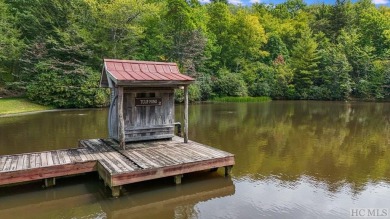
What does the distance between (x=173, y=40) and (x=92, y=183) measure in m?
27.5

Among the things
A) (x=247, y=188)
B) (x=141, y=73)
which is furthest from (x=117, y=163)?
(x=247, y=188)

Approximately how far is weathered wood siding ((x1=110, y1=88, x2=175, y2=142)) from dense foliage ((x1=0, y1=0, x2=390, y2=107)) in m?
17.3

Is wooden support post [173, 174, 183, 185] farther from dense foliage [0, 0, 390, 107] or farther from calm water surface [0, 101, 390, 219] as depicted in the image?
dense foliage [0, 0, 390, 107]

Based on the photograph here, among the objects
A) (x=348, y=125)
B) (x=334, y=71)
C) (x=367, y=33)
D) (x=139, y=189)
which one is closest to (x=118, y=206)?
(x=139, y=189)

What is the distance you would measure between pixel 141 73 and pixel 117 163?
9.31 ft

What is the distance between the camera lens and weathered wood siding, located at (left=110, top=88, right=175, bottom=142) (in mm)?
8964

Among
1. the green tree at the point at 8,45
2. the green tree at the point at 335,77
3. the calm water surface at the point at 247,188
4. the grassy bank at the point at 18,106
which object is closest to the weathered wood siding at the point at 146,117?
the calm water surface at the point at 247,188

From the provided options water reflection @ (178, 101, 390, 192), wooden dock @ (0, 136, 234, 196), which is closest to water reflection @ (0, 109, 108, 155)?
wooden dock @ (0, 136, 234, 196)

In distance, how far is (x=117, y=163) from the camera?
7.40m

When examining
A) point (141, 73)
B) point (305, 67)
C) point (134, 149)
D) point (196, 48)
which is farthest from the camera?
point (305, 67)

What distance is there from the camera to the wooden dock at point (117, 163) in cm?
675

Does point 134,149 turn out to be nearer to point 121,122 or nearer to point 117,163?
point 121,122

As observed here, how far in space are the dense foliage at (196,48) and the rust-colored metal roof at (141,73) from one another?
56.5 feet

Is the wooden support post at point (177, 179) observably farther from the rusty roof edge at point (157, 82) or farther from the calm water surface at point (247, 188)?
the rusty roof edge at point (157, 82)
